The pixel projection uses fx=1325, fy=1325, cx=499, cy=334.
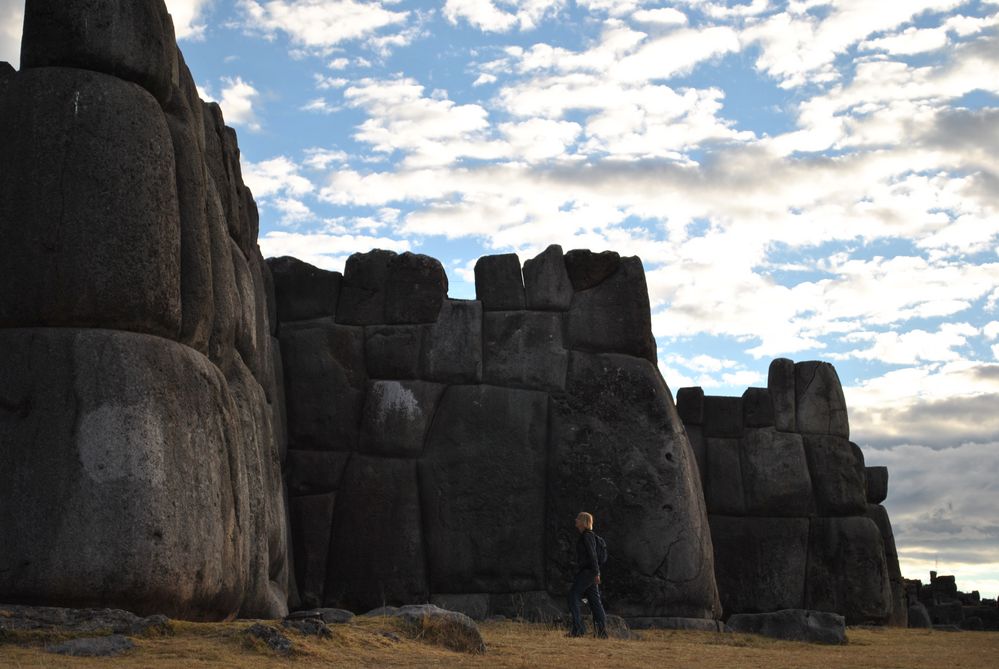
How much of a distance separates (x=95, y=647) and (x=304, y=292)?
365 inches

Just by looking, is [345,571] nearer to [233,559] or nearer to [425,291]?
[425,291]

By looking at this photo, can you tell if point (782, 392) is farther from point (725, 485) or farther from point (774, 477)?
point (725, 485)

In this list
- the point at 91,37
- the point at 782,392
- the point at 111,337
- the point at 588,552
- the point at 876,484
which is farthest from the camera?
the point at 876,484

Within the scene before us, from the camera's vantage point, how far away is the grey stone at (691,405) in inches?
869

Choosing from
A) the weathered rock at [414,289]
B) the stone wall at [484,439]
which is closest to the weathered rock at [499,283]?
the stone wall at [484,439]

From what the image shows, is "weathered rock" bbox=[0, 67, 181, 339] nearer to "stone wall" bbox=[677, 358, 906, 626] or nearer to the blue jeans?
the blue jeans

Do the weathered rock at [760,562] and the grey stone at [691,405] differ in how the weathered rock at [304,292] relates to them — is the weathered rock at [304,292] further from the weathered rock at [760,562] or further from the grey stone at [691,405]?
the weathered rock at [760,562]

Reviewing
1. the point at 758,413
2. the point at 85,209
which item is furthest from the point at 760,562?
the point at 85,209

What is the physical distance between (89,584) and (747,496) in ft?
45.8

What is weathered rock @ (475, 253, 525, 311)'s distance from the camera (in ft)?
57.1

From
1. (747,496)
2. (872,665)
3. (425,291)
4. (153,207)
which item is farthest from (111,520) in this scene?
(747,496)

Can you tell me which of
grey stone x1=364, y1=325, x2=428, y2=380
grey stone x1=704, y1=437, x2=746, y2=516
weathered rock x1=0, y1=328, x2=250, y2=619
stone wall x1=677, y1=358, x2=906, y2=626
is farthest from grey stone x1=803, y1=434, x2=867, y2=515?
weathered rock x1=0, y1=328, x2=250, y2=619

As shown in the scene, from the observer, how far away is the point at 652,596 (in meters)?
16.2

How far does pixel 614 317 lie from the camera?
56.7ft
